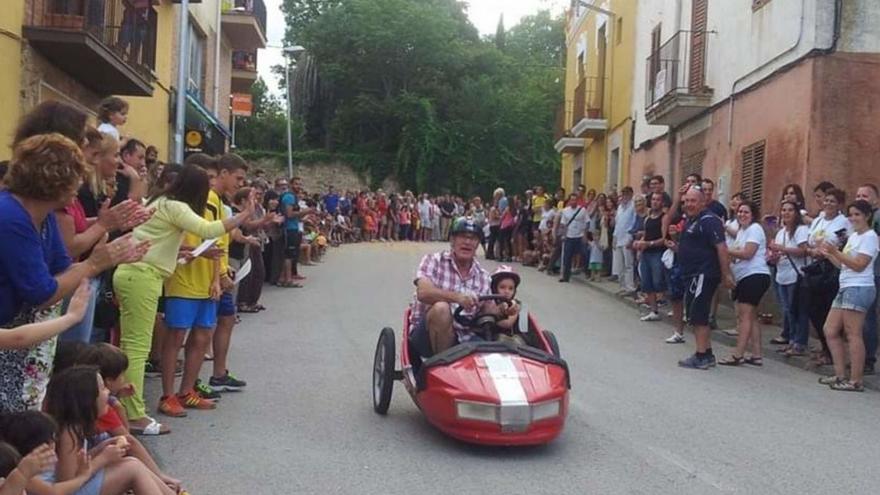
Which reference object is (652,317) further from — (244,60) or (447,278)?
(244,60)

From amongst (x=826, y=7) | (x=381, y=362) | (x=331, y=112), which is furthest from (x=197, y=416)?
(x=331, y=112)

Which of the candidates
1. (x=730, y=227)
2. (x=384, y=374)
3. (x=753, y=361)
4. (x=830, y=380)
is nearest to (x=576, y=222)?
(x=730, y=227)

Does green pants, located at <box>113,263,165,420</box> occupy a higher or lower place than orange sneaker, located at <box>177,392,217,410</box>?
higher

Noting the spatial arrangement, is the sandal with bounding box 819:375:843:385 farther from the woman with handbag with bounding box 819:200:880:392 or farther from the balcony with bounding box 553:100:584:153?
the balcony with bounding box 553:100:584:153

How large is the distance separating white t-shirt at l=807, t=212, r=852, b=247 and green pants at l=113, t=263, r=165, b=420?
22.8 ft

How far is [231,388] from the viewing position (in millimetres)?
8602

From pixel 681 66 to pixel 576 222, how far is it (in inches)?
144

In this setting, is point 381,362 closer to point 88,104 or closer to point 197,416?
point 197,416

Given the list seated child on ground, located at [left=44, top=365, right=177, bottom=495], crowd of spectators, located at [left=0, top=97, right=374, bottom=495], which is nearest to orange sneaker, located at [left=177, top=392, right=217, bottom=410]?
crowd of spectators, located at [left=0, top=97, right=374, bottom=495]

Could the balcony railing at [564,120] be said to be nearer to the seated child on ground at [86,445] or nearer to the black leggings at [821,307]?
the black leggings at [821,307]

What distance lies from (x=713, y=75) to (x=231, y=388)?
41.2ft

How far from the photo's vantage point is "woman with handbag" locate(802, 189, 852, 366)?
10.7m

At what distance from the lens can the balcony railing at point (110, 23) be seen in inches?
572

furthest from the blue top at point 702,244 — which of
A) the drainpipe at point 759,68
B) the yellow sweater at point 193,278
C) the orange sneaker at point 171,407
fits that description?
the orange sneaker at point 171,407
